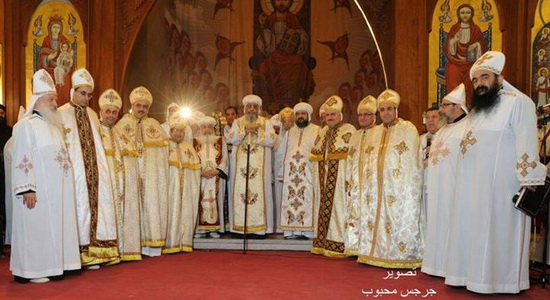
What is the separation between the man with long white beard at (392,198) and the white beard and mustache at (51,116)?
359 cm

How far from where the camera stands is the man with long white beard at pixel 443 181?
6484mm

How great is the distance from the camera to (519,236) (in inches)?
215

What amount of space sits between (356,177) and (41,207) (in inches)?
146

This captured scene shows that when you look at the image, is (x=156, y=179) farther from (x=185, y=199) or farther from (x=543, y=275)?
(x=543, y=275)

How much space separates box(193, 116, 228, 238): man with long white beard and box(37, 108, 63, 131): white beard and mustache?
3.12m

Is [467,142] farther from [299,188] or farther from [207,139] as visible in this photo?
[207,139]

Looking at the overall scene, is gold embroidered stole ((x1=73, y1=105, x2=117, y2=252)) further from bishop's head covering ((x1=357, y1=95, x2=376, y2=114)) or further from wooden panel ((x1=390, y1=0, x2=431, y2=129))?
wooden panel ((x1=390, y1=0, x2=431, y2=129))

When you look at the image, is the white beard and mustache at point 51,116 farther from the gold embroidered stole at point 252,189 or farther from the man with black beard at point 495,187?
the man with black beard at point 495,187

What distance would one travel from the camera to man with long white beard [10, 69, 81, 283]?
6055 millimetres

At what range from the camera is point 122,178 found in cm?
777

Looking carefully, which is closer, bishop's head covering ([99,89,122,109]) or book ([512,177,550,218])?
book ([512,177,550,218])

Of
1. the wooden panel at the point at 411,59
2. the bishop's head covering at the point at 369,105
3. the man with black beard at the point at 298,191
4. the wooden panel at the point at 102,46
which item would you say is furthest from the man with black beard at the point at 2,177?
the wooden panel at the point at 411,59

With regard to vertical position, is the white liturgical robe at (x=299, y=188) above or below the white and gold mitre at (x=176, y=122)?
below

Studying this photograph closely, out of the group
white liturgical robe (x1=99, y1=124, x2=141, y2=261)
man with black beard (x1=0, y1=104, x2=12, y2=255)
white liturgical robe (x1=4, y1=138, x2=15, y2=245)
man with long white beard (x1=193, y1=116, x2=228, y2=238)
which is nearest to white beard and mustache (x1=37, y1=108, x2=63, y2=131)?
white liturgical robe (x1=99, y1=124, x2=141, y2=261)
